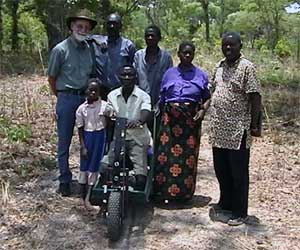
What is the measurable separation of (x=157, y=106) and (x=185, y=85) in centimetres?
36

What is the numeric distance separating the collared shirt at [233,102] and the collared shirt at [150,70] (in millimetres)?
623

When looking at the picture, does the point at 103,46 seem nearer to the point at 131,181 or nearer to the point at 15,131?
the point at 131,181

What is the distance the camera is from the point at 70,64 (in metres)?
5.03

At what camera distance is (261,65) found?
13180 millimetres

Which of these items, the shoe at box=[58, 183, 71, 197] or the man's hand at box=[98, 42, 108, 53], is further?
the shoe at box=[58, 183, 71, 197]

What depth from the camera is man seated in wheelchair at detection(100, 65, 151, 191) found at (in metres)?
4.65

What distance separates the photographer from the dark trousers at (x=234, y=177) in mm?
4539

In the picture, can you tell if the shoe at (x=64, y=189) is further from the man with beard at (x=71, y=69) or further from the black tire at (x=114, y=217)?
the black tire at (x=114, y=217)

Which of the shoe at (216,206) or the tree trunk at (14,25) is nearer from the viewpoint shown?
the shoe at (216,206)

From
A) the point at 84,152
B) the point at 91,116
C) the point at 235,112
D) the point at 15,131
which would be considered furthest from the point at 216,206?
the point at 15,131

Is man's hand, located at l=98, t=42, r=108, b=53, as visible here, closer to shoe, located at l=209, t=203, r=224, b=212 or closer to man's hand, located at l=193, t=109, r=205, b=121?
man's hand, located at l=193, t=109, r=205, b=121

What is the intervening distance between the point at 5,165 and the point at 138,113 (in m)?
2.08

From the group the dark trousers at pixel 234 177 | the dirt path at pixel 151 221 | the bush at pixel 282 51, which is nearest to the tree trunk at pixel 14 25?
the bush at pixel 282 51

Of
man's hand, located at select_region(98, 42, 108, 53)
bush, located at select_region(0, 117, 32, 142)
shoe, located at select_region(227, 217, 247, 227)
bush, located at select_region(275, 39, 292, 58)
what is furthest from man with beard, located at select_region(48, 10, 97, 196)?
bush, located at select_region(275, 39, 292, 58)
